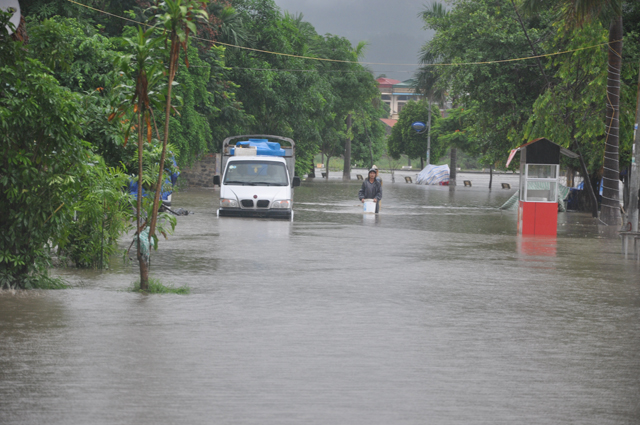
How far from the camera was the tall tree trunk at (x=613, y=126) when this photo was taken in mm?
24344

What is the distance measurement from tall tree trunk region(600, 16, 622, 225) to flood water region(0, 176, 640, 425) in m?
10.3

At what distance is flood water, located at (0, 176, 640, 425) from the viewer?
5.59 meters

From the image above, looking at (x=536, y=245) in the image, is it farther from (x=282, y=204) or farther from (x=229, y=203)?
(x=229, y=203)

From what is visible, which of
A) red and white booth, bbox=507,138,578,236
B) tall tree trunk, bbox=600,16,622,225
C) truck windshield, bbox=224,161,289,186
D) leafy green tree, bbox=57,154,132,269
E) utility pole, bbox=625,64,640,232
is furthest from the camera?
tall tree trunk, bbox=600,16,622,225

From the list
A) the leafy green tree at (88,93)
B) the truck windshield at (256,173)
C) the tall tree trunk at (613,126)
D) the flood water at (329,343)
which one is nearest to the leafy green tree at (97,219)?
the flood water at (329,343)

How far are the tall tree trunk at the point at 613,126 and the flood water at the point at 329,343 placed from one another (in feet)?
33.8

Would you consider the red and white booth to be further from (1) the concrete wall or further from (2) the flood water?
(1) the concrete wall

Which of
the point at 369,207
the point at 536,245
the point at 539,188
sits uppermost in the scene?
the point at 539,188

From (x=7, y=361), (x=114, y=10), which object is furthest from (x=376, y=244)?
(x=114, y=10)

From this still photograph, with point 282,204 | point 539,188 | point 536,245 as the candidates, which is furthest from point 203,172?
point 536,245

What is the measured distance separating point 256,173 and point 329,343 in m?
16.6

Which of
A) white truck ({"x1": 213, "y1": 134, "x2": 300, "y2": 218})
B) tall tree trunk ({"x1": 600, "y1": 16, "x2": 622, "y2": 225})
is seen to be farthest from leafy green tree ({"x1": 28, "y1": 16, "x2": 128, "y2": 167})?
tall tree trunk ({"x1": 600, "y1": 16, "x2": 622, "y2": 225})

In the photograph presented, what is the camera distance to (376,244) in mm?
17062

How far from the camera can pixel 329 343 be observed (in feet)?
25.0
